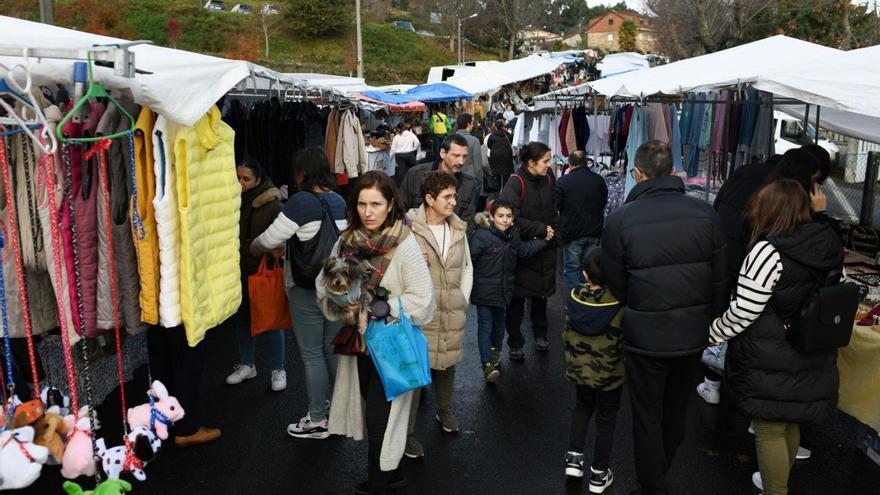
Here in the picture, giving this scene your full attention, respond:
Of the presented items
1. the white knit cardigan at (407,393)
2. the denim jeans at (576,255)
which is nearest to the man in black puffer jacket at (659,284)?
the white knit cardigan at (407,393)

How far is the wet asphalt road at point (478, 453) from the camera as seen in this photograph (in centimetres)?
413

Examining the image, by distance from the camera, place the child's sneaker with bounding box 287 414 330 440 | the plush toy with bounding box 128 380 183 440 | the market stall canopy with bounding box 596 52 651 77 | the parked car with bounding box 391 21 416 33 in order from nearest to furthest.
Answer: the plush toy with bounding box 128 380 183 440, the child's sneaker with bounding box 287 414 330 440, the market stall canopy with bounding box 596 52 651 77, the parked car with bounding box 391 21 416 33

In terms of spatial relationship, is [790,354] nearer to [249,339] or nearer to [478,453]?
[478,453]

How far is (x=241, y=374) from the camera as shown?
562cm

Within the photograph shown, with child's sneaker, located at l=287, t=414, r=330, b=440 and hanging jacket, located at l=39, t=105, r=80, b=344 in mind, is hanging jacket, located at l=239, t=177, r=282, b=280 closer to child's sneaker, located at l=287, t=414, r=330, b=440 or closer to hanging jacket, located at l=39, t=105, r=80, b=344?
child's sneaker, located at l=287, t=414, r=330, b=440

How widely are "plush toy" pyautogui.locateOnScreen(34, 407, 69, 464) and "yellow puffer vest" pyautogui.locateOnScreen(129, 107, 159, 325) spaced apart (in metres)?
0.90

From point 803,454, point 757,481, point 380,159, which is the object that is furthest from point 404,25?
point 757,481

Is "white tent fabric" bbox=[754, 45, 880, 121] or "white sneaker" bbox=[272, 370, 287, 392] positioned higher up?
"white tent fabric" bbox=[754, 45, 880, 121]

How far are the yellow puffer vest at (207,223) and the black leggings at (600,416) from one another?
2.07 metres

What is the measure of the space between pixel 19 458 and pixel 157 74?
159 cm

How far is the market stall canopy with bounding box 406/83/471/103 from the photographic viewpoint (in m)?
17.2

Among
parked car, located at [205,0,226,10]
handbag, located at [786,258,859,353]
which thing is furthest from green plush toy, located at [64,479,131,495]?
parked car, located at [205,0,226,10]

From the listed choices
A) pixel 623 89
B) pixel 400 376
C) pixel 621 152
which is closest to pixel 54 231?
pixel 400 376

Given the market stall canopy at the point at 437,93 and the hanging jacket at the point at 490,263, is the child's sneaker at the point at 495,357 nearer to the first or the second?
the hanging jacket at the point at 490,263
